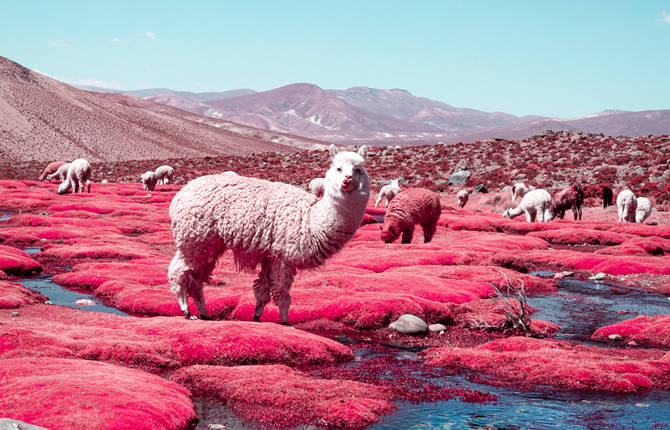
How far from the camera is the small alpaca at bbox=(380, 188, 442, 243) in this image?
78.8ft

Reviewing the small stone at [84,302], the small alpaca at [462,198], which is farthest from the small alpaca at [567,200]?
the small stone at [84,302]

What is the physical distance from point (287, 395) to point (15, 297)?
7416 mm

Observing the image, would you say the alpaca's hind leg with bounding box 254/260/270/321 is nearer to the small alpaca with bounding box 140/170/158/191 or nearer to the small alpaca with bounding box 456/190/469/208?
the small alpaca with bounding box 456/190/469/208

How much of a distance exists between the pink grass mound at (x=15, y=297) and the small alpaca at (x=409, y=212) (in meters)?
15.1

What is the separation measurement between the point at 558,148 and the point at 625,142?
21.5 ft

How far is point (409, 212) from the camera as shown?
24.1 m

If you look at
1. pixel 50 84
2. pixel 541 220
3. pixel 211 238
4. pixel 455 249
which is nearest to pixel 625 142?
pixel 541 220

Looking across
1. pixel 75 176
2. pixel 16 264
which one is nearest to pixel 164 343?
pixel 16 264

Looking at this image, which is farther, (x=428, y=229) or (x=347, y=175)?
(x=428, y=229)

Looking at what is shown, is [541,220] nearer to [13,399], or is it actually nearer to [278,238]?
[278,238]

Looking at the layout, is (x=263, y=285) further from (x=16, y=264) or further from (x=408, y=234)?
(x=408, y=234)

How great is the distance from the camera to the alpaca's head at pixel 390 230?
80.5 feet

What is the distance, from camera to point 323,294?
13.6 m

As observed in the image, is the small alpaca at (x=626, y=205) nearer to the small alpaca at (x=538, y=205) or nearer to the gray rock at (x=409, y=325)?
the small alpaca at (x=538, y=205)
